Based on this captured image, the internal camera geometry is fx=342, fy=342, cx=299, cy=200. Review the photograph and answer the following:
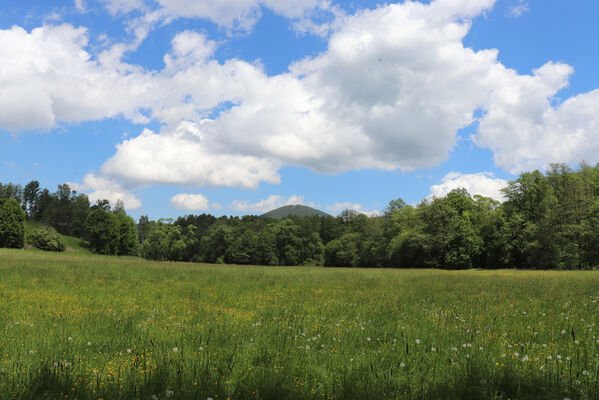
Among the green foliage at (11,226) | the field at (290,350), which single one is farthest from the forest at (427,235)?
the field at (290,350)

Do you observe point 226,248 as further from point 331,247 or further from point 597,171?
point 597,171

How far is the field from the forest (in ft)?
184

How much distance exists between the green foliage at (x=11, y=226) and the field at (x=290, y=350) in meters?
108

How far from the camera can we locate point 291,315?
29.8 feet

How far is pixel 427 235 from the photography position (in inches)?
2726

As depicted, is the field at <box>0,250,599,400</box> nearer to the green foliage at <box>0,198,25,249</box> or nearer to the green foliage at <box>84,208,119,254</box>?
the green foliage at <box>0,198,25,249</box>

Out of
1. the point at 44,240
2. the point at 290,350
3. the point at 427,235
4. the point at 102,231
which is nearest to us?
the point at 290,350

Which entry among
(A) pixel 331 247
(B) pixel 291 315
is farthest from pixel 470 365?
(A) pixel 331 247

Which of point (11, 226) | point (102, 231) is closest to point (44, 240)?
point (11, 226)

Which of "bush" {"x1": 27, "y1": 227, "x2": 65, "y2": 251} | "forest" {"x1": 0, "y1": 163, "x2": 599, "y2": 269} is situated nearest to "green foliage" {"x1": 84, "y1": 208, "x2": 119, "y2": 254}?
"forest" {"x1": 0, "y1": 163, "x2": 599, "y2": 269}

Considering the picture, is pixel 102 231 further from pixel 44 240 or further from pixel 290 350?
pixel 290 350

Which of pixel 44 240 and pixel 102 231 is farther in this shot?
pixel 102 231

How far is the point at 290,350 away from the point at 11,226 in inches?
4660

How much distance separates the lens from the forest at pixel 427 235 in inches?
2220
